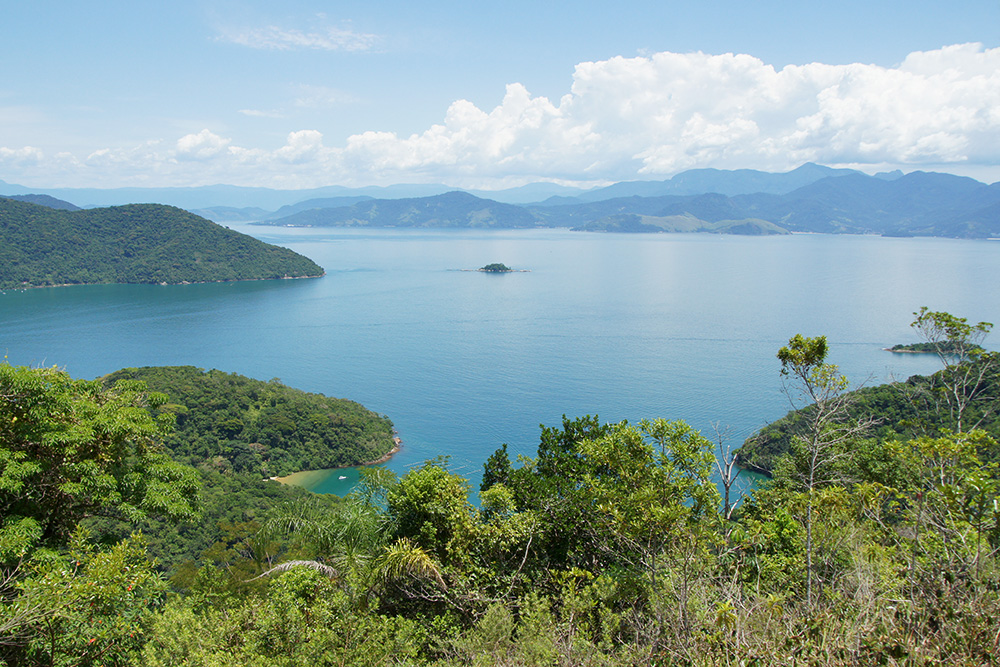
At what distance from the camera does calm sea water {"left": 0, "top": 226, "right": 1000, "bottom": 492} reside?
4003 centimetres

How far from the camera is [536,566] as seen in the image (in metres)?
8.70

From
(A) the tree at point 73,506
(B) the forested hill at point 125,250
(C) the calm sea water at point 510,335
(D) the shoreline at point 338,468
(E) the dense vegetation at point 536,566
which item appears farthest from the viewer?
(B) the forested hill at point 125,250

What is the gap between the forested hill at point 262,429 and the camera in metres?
35.4

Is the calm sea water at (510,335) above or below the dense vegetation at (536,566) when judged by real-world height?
below

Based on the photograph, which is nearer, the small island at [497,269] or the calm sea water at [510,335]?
the calm sea water at [510,335]

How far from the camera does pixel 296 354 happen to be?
56.4 meters

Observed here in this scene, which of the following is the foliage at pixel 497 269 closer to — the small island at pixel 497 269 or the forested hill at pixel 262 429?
the small island at pixel 497 269

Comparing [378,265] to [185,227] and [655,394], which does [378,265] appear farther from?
[655,394]

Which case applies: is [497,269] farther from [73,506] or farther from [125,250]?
[73,506]

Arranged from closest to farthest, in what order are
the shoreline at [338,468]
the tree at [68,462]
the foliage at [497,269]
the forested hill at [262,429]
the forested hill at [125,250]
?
the tree at [68,462] < the shoreline at [338,468] < the forested hill at [262,429] < the forested hill at [125,250] < the foliage at [497,269]

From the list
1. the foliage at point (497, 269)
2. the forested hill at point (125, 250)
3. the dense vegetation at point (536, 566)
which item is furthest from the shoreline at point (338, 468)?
the foliage at point (497, 269)

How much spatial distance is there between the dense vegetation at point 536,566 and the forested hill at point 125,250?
98932 mm

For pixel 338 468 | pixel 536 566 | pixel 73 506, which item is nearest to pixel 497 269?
pixel 338 468

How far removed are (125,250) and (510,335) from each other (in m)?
79.0
